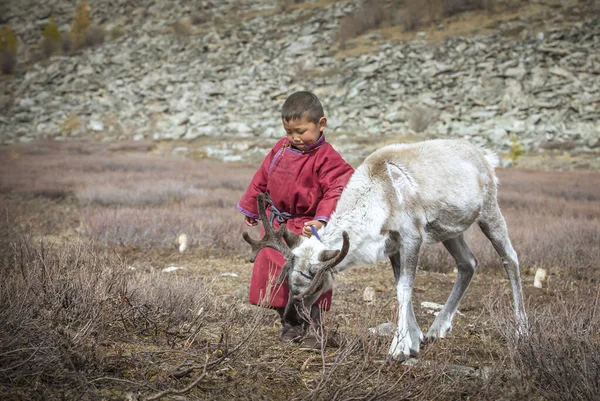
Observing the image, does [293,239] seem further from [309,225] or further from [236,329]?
[236,329]

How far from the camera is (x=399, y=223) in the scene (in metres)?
3.86

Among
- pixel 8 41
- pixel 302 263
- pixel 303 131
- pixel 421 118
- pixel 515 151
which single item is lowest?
pixel 421 118

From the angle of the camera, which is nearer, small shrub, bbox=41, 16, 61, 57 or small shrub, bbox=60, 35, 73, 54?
small shrub, bbox=41, 16, 61, 57

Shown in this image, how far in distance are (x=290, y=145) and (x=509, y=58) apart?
25.3 meters

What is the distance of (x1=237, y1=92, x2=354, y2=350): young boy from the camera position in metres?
3.94

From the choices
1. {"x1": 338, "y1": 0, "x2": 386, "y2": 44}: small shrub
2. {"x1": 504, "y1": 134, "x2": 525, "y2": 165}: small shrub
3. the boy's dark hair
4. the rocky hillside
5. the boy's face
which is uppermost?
the boy's dark hair

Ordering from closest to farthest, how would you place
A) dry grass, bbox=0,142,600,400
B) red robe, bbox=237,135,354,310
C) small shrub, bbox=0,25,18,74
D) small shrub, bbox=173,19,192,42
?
dry grass, bbox=0,142,600,400
red robe, bbox=237,135,354,310
small shrub, bbox=0,25,18,74
small shrub, bbox=173,19,192,42

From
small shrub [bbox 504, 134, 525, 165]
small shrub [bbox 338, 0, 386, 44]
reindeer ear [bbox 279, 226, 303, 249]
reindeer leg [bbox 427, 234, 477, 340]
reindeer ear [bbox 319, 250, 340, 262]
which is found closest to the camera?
reindeer ear [bbox 319, 250, 340, 262]

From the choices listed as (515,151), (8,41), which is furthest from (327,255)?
(8,41)

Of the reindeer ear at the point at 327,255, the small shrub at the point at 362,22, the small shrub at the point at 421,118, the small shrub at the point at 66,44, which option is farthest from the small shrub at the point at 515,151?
the small shrub at the point at 66,44

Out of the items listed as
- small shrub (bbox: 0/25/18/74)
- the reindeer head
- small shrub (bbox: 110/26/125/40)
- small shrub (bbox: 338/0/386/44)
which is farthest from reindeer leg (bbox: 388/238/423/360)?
small shrub (bbox: 110/26/125/40)

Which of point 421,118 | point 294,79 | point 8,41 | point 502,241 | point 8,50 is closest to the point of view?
point 502,241

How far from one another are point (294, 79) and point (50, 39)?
1432 cm

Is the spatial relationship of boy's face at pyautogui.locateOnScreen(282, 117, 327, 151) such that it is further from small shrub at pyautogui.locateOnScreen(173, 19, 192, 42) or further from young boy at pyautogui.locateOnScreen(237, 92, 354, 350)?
small shrub at pyautogui.locateOnScreen(173, 19, 192, 42)
